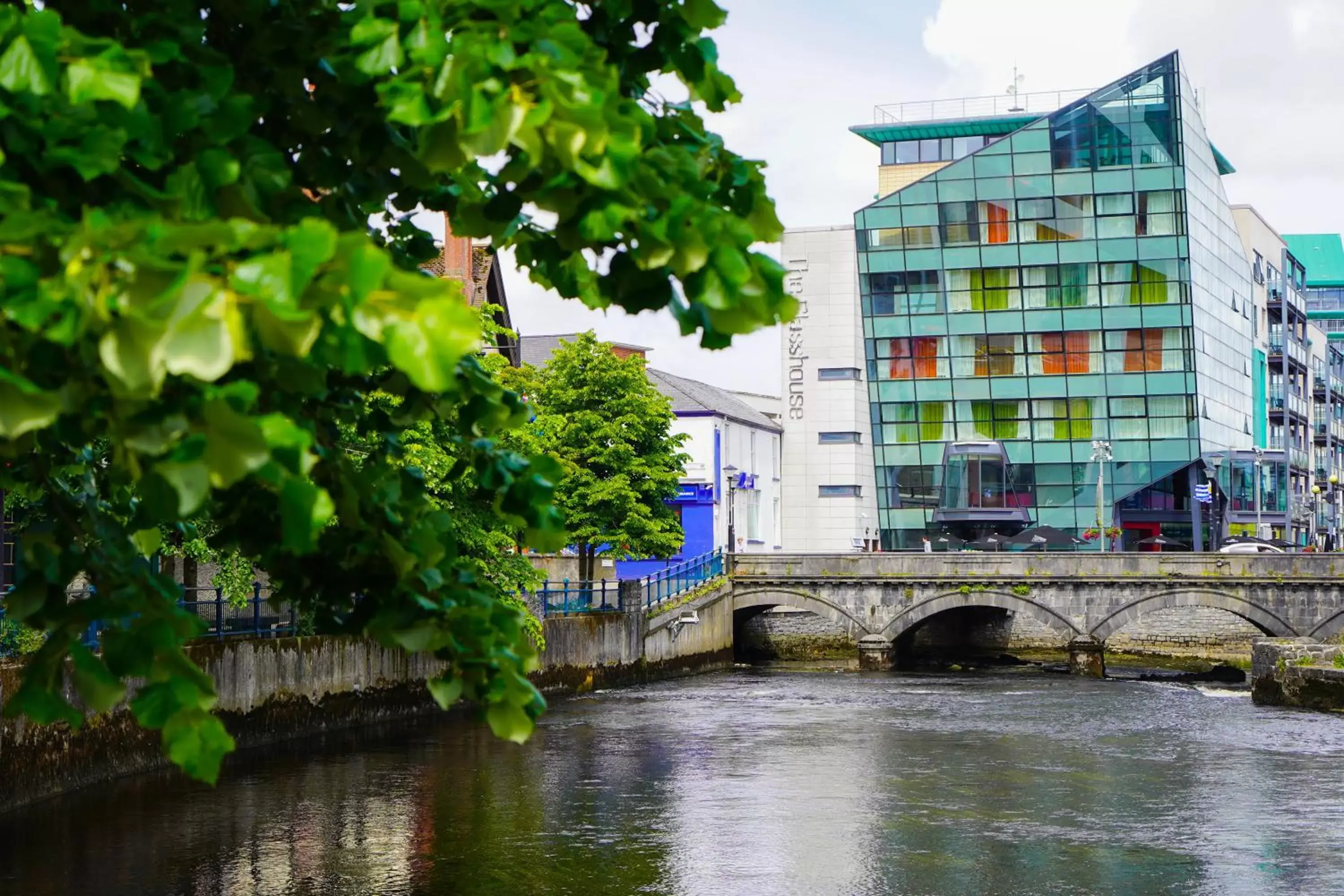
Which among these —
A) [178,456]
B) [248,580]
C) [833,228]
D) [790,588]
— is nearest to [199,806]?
[248,580]

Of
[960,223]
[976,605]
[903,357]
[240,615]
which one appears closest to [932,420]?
[903,357]

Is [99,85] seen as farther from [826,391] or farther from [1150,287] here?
[826,391]

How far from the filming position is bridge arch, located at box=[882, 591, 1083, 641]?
54.6 metres

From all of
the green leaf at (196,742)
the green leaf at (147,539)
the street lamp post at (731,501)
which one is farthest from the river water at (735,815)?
the street lamp post at (731,501)

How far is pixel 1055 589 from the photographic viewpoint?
54844mm

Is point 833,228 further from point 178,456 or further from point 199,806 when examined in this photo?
point 178,456

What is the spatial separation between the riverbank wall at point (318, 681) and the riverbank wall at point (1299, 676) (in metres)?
16.7

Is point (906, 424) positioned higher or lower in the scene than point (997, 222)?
lower

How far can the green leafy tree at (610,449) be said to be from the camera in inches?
2132

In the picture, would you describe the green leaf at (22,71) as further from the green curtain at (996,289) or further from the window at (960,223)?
the green curtain at (996,289)

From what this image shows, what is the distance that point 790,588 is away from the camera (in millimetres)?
57281

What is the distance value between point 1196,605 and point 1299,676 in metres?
16.3

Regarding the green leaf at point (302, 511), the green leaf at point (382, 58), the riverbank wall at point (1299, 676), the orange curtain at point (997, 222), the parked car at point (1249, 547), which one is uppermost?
the orange curtain at point (997, 222)

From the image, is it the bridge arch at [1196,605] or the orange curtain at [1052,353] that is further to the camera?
the orange curtain at [1052,353]
